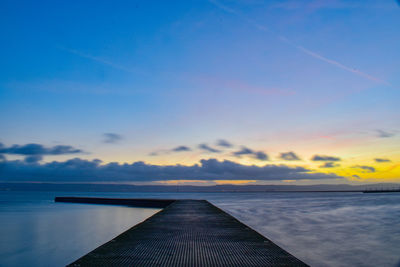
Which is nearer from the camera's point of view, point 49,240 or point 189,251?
point 189,251

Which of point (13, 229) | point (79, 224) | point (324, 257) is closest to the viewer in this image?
point (324, 257)

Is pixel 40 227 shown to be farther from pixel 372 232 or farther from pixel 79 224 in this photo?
pixel 372 232

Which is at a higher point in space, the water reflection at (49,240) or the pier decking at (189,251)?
the pier decking at (189,251)

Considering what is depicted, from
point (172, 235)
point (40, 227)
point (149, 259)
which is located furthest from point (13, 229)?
point (149, 259)

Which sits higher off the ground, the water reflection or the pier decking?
the pier decking

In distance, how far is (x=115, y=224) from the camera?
2267 cm

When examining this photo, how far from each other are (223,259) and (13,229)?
64.4 feet

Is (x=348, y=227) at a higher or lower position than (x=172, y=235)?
lower

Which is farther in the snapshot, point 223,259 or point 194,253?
point 194,253

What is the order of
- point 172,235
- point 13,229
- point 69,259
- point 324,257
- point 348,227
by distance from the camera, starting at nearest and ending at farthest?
point 172,235, point 324,257, point 69,259, point 348,227, point 13,229

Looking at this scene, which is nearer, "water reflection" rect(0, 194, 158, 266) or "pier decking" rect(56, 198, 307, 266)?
"pier decking" rect(56, 198, 307, 266)

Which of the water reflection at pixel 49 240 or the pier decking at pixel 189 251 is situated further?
the water reflection at pixel 49 240

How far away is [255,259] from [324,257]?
6.01 metres

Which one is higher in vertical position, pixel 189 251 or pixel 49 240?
pixel 189 251
